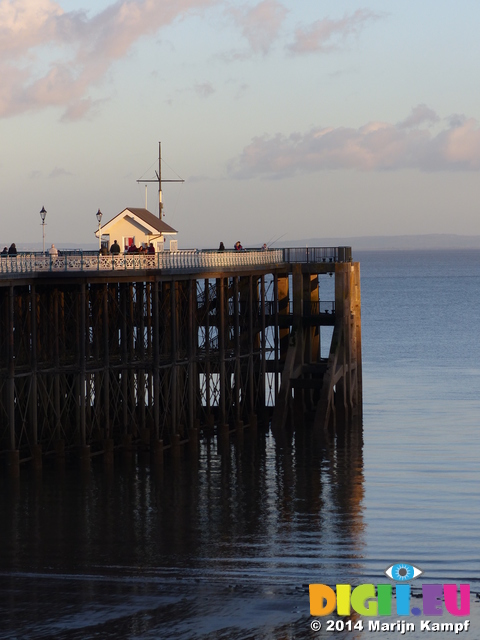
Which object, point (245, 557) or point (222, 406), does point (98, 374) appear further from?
point (245, 557)

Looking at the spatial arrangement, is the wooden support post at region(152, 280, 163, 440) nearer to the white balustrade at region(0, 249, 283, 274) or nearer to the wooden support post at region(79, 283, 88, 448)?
the white balustrade at region(0, 249, 283, 274)

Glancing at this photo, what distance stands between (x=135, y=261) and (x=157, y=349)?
3.03 m

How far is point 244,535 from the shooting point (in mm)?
33219

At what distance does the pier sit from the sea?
1.49 metres

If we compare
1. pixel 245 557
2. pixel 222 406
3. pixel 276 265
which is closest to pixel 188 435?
pixel 222 406

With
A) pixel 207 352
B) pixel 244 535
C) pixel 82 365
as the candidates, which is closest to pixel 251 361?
pixel 207 352

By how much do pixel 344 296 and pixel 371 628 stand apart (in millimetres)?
27964

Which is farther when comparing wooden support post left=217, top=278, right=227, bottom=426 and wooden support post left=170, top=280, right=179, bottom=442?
wooden support post left=217, top=278, right=227, bottom=426

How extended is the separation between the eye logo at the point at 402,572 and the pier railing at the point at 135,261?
50.5ft

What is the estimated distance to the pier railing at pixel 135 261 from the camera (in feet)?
132

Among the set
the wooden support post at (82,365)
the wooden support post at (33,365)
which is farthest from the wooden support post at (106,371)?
the wooden support post at (33,365)

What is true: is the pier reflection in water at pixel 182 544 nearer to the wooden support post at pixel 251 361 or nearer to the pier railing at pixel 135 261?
the wooden support post at pixel 251 361

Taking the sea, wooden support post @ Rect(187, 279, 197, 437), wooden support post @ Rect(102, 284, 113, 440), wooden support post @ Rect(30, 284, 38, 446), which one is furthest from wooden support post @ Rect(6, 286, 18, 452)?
wooden support post @ Rect(187, 279, 197, 437)

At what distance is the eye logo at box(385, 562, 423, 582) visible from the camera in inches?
1150
